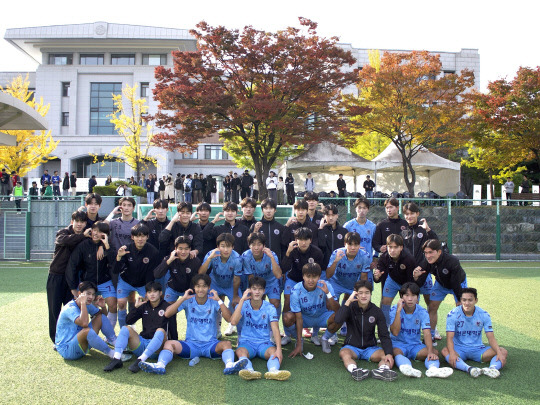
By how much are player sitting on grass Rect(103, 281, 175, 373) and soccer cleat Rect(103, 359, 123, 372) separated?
131 millimetres

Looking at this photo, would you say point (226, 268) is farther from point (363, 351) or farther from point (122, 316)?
point (363, 351)

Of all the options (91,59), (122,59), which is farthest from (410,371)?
(91,59)

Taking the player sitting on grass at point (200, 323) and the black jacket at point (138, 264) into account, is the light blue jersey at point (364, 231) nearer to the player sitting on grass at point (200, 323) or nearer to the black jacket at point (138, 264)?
the player sitting on grass at point (200, 323)

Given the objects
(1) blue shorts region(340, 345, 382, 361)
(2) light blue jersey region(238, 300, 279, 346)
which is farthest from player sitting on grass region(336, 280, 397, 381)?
(2) light blue jersey region(238, 300, 279, 346)

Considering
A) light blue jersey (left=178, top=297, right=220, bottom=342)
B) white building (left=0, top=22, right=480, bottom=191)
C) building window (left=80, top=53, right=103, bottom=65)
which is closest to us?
light blue jersey (left=178, top=297, right=220, bottom=342)

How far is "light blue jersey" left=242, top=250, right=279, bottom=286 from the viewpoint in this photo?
6.05 metres

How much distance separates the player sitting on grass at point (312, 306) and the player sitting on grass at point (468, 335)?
1.27 metres

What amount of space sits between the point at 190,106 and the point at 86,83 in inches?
994

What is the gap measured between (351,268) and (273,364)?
6.22 ft

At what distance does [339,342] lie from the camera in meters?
6.07

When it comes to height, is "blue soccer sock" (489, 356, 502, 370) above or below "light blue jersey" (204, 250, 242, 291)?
below

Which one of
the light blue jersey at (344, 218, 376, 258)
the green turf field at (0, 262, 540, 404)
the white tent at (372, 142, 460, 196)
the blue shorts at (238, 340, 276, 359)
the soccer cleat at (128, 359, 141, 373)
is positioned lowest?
the green turf field at (0, 262, 540, 404)

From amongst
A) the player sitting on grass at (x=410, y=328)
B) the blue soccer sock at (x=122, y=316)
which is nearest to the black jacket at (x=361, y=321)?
the player sitting on grass at (x=410, y=328)

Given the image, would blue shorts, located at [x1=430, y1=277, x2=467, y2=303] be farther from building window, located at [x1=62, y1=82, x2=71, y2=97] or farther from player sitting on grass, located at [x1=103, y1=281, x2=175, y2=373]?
building window, located at [x1=62, y1=82, x2=71, y2=97]
